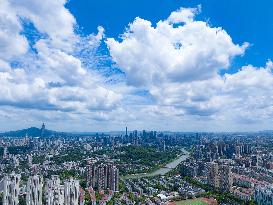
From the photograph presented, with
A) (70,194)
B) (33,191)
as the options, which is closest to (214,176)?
(70,194)

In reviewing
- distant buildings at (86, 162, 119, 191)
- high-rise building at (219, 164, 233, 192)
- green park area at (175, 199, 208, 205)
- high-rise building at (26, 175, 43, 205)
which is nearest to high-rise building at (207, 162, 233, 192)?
high-rise building at (219, 164, 233, 192)

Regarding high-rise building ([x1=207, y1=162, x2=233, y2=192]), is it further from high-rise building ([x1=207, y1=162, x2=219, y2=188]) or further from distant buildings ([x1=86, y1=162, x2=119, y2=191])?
distant buildings ([x1=86, y1=162, x2=119, y2=191])

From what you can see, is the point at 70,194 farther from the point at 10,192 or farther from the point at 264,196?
the point at 264,196

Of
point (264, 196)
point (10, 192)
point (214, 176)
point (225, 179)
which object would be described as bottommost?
point (264, 196)

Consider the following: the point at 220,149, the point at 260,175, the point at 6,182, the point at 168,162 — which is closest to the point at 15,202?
the point at 6,182

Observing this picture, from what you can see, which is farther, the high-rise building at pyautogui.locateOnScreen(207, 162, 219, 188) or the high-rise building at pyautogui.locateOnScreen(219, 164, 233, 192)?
the high-rise building at pyautogui.locateOnScreen(207, 162, 219, 188)

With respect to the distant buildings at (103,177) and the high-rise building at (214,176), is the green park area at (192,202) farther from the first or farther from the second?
the distant buildings at (103,177)

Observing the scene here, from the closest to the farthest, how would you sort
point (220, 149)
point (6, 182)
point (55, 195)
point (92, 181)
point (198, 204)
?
point (55, 195), point (6, 182), point (198, 204), point (92, 181), point (220, 149)

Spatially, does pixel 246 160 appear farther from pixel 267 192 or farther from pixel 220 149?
pixel 267 192
